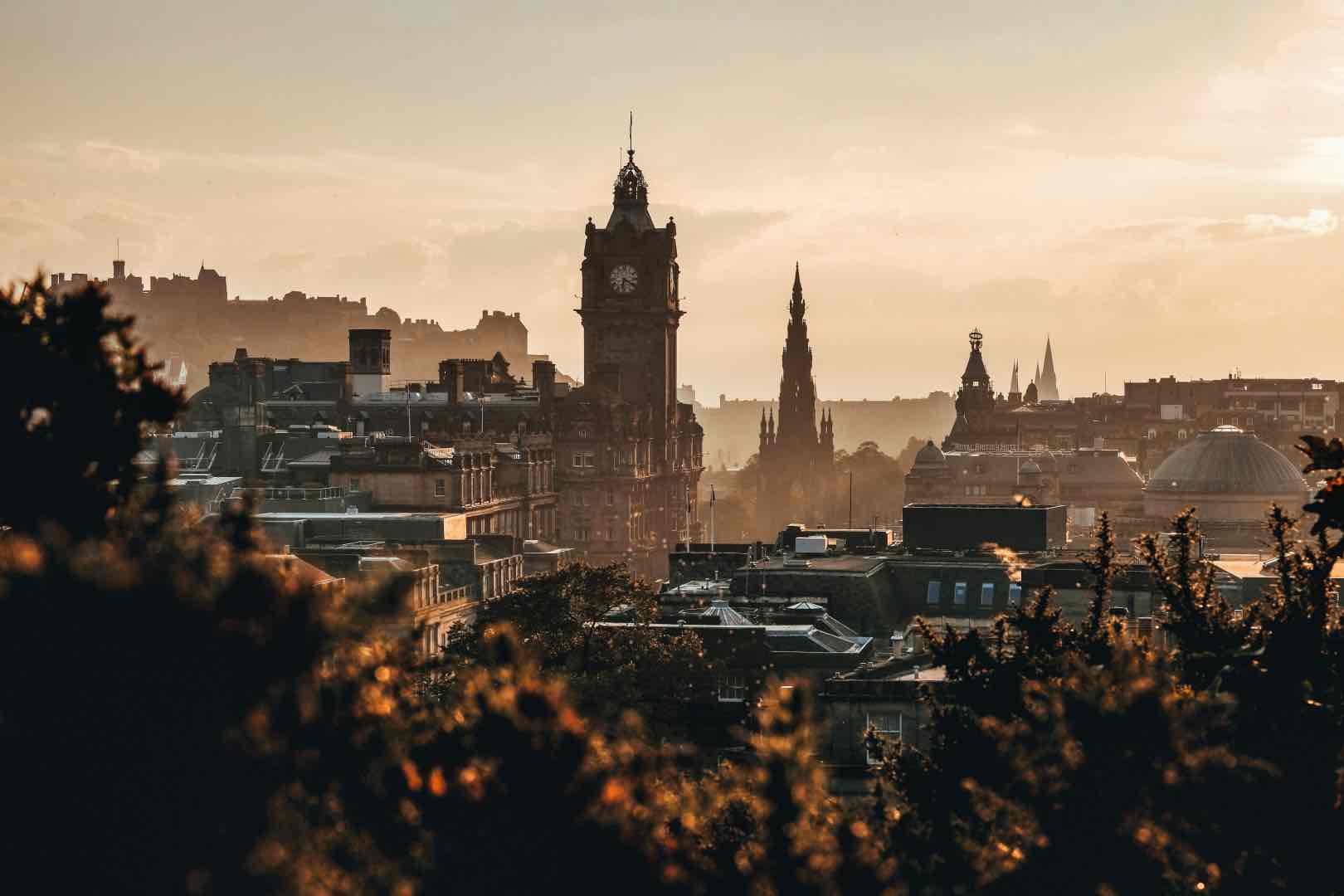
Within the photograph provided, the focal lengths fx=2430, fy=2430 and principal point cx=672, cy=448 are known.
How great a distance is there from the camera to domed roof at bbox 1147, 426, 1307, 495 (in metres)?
147


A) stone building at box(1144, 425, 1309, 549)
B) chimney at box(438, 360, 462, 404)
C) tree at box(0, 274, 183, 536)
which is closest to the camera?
tree at box(0, 274, 183, 536)

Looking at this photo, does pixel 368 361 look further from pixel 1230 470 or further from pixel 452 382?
pixel 1230 470

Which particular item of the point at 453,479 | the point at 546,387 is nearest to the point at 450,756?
the point at 453,479

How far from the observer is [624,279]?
148250 millimetres

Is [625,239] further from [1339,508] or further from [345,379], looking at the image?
[1339,508]

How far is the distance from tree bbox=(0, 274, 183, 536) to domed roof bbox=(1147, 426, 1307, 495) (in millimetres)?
125110

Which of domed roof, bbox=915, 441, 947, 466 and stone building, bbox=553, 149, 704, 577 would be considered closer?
stone building, bbox=553, 149, 704, 577

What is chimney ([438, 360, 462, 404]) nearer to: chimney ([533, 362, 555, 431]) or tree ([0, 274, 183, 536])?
chimney ([533, 362, 555, 431])

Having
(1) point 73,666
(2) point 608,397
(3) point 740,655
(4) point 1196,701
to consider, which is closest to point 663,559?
(2) point 608,397

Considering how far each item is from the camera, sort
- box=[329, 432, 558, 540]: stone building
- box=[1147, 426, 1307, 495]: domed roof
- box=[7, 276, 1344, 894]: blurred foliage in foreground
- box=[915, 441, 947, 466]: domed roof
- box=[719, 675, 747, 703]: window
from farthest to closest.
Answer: box=[915, 441, 947, 466]: domed roof < box=[1147, 426, 1307, 495]: domed roof < box=[329, 432, 558, 540]: stone building < box=[719, 675, 747, 703]: window < box=[7, 276, 1344, 894]: blurred foliage in foreground

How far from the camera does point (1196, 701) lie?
95.7 feet

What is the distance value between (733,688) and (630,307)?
91537mm

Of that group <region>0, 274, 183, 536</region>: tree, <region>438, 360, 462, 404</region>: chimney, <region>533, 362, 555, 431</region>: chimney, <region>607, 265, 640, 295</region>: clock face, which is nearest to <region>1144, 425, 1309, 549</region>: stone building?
<region>607, 265, 640, 295</region>: clock face

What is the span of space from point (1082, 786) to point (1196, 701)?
2386mm
